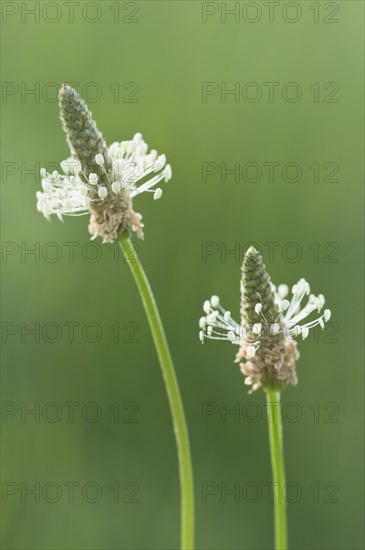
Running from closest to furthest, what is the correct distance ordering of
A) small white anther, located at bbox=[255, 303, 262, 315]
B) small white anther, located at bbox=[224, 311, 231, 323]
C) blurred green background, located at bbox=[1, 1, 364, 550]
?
small white anther, located at bbox=[255, 303, 262, 315], small white anther, located at bbox=[224, 311, 231, 323], blurred green background, located at bbox=[1, 1, 364, 550]

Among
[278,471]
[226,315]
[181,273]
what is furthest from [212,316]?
[181,273]

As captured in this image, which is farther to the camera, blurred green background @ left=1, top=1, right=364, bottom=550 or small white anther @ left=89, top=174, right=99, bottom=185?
blurred green background @ left=1, top=1, right=364, bottom=550

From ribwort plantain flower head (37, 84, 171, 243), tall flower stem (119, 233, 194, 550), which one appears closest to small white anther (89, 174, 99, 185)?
ribwort plantain flower head (37, 84, 171, 243)

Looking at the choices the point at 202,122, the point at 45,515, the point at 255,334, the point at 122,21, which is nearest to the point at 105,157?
the point at 255,334

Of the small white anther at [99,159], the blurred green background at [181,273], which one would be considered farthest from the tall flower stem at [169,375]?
the blurred green background at [181,273]

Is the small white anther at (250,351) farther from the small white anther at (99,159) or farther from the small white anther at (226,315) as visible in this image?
the small white anther at (99,159)

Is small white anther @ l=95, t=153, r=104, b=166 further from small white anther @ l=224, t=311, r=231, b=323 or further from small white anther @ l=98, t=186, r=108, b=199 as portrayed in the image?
small white anther @ l=224, t=311, r=231, b=323
